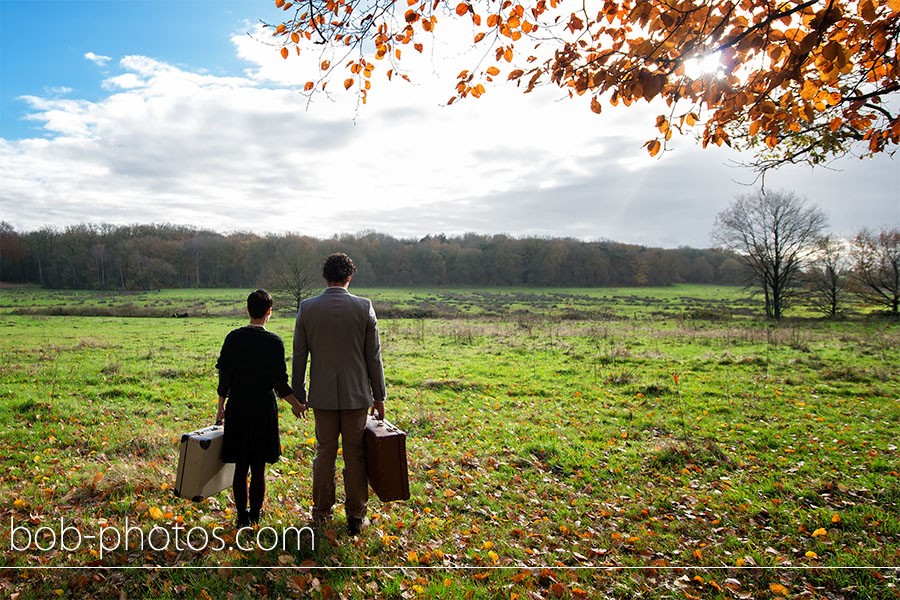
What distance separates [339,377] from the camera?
4.24m

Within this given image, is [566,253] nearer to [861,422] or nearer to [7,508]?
[861,422]

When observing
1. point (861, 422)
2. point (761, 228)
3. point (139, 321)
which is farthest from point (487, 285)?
point (861, 422)

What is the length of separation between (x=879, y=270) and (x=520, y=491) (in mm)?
51360

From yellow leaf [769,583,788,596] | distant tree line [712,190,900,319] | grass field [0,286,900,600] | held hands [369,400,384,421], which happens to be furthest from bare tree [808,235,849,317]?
held hands [369,400,384,421]

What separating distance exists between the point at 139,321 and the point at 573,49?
117 feet

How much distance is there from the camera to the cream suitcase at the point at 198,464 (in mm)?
4094

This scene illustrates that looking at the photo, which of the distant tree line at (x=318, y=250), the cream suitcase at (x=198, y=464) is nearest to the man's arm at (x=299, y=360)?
the cream suitcase at (x=198, y=464)

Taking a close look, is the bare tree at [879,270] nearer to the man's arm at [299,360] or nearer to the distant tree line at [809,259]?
A: the distant tree line at [809,259]

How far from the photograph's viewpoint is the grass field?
385 centimetres

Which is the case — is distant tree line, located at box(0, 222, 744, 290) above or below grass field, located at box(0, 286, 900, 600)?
above

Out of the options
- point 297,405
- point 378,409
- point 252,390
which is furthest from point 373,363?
point 252,390

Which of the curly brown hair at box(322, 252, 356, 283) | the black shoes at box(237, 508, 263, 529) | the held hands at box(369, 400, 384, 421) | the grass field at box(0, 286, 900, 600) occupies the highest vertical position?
the curly brown hair at box(322, 252, 356, 283)

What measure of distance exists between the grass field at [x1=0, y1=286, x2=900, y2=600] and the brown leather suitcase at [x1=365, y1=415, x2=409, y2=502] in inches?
20.1

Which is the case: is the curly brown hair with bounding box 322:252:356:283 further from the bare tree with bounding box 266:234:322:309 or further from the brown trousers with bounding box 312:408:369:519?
the bare tree with bounding box 266:234:322:309
